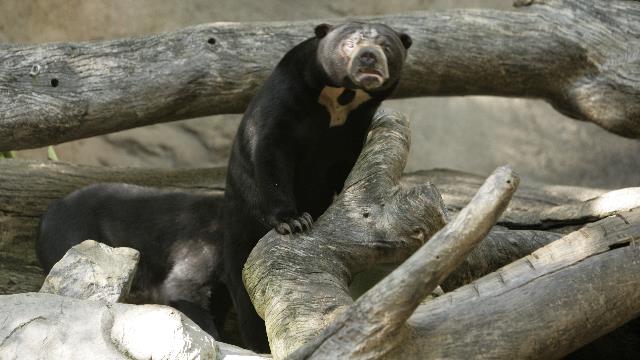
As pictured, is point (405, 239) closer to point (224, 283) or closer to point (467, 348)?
point (467, 348)

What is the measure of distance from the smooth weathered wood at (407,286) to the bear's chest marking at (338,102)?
2566mm

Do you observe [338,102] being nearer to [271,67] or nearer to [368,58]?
[368,58]

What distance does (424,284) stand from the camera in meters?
2.77

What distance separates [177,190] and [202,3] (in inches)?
118

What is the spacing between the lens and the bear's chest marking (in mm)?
5406

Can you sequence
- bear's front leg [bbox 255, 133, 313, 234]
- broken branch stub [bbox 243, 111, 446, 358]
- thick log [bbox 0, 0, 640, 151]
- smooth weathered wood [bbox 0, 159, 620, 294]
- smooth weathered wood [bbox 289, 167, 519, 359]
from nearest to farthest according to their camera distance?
1. smooth weathered wood [bbox 289, 167, 519, 359]
2. broken branch stub [bbox 243, 111, 446, 358]
3. bear's front leg [bbox 255, 133, 313, 234]
4. thick log [bbox 0, 0, 640, 151]
5. smooth weathered wood [bbox 0, 159, 620, 294]

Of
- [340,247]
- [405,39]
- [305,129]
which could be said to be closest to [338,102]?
[305,129]

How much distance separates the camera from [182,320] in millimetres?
3312

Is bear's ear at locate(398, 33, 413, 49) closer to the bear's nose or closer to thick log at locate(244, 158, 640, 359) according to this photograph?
the bear's nose

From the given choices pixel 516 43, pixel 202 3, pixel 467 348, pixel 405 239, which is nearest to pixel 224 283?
pixel 405 239

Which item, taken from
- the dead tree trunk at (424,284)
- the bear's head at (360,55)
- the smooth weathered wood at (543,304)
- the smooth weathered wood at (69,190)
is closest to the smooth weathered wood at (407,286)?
the dead tree trunk at (424,284)

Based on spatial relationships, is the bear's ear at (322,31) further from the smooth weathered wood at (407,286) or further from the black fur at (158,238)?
the smooth weathered wood at (407,286)

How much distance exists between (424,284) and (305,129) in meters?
2.64

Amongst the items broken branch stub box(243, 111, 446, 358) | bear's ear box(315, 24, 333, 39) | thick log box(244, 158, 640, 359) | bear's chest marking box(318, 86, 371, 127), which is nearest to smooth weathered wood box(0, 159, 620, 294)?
bear's chest marking box(318, 86, 371, 127)
